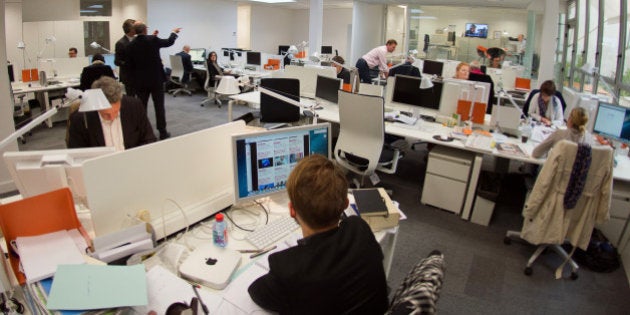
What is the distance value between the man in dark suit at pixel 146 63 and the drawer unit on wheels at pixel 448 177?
141 inches

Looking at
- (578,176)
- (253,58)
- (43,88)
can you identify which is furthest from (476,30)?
(43,88)

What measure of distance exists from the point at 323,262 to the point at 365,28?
A: 11154mm

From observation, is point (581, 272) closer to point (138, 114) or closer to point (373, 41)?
point (138, 114)

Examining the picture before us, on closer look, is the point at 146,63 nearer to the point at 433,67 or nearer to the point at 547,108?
the point at 547,108

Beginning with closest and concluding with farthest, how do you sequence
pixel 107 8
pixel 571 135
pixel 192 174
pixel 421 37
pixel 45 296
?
pixel 45 296 → pixel 192 174 → pixel 571 135 → pixel 107 8 → pixel 421 37

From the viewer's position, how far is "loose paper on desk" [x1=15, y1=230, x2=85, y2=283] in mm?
1261

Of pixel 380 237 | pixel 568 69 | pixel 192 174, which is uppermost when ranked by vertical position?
pixel 568 69

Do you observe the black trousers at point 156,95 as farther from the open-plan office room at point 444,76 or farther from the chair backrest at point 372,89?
the chair backrest at point 372,89

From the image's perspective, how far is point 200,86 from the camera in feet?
29.9

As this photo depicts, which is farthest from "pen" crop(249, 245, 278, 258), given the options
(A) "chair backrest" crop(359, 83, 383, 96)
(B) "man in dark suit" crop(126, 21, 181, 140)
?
(B) "man in dark suit" crop(126, 21, 181, 140)

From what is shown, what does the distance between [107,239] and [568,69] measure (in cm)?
869

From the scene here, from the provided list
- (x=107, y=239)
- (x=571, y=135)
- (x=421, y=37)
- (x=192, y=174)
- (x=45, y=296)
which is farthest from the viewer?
(x=421, y=37)

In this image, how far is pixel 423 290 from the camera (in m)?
1.08

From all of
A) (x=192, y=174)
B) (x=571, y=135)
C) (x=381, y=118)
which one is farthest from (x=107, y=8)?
(x=571, y=135)
